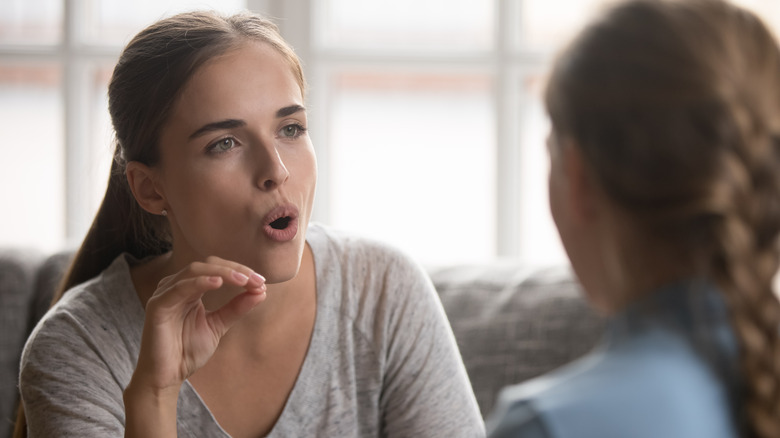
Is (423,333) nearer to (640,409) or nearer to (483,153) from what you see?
(640,409)

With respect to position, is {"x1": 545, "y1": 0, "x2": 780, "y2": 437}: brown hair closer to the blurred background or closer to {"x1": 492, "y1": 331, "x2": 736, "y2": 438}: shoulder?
{"x1": 492, "y1": 331, "x2": 736, "y2": 438}: shoulder

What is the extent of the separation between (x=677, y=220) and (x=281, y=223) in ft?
2.83

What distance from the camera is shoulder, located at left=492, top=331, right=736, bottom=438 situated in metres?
0.70

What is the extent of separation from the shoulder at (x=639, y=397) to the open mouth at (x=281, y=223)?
0.80 m

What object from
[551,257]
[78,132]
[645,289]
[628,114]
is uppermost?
[628,114]

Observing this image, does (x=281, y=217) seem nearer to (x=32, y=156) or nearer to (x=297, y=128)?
(x=297, y=128)

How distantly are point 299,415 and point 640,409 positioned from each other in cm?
99

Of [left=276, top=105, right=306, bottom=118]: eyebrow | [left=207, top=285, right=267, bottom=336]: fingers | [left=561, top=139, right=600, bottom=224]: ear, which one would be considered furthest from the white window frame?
[left=561, top=139, right=600, bottom=224]: ear

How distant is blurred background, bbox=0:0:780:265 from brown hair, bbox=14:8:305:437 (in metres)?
0.98

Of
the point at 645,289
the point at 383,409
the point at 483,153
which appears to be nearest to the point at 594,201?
the point at 645,289

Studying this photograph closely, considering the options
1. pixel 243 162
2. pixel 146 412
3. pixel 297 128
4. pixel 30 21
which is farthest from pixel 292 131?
pixel 30 21

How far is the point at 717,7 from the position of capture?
781 mm

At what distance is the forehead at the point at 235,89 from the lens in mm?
1470

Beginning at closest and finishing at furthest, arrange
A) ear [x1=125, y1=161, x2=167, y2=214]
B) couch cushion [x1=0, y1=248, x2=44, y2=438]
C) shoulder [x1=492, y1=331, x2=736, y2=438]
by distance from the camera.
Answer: shoulder [x1=492, y1=331, x2=736, y2=438]
ear [x1=125, y1=161, x2=167, y2=214]
couch cushion [x1=0, y1=248, x2=44, y2=438]
